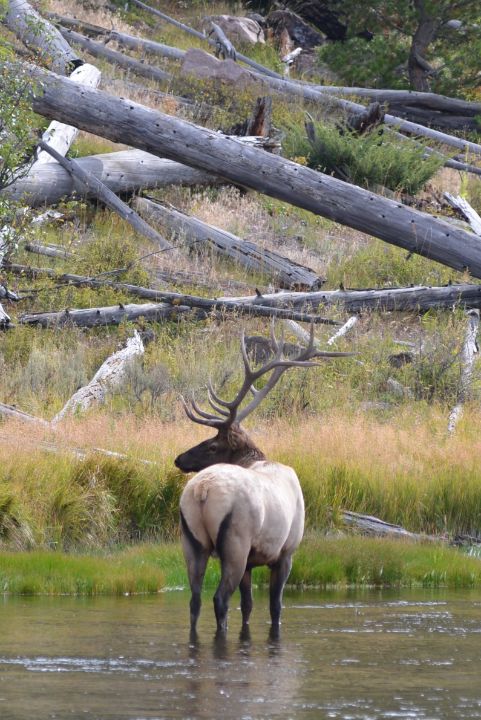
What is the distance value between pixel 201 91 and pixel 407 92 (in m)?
4.63

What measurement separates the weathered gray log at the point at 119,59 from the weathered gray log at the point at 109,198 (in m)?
8.72

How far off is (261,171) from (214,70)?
37.8 feet

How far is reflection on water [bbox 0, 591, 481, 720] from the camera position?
20.6 feet

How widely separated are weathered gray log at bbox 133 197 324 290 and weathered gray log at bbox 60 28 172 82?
7.95 meters

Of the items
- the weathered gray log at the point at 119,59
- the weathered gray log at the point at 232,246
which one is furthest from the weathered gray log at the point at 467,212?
the weathered gray log at the point at 119,59

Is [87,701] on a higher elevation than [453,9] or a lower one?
lower

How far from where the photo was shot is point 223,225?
874 inches

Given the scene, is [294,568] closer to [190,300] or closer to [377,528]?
[377,528]

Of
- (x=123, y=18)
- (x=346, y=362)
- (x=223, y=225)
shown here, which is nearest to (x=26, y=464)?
(x=346, y=362)

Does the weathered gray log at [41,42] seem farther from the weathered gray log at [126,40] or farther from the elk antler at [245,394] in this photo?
the elk antler at [245,394]

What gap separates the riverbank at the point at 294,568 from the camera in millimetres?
10266

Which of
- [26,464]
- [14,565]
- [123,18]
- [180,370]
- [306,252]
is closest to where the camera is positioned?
[14,565]

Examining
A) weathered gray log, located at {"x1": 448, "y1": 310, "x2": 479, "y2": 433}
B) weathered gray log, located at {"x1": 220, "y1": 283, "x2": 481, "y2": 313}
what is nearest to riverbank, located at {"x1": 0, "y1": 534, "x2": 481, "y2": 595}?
weathered gray log, located at {"x1": 448, "y1": 310, "x2": 479, "y2": 433}

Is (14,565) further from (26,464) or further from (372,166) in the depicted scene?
(372,166)
